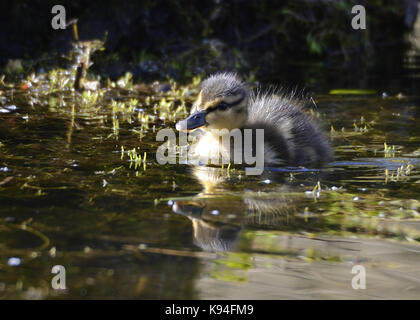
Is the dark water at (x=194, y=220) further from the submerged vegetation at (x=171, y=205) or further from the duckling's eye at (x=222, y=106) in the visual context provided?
the duckling's eye at (x=222, y=106)

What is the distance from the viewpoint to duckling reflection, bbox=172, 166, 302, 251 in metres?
3.35

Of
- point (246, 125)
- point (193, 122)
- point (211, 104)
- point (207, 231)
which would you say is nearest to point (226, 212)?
point (207, 231)

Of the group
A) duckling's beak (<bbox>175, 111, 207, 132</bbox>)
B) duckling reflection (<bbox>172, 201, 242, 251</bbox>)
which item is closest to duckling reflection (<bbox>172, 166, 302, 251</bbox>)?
duckling reflection (<bbox>172, 201, 242, 251</bbox>)

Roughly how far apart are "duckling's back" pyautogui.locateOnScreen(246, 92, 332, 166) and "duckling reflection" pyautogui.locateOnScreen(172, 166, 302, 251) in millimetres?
743

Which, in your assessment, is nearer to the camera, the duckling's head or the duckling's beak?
the duckling's beak

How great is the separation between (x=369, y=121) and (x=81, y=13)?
4.24m

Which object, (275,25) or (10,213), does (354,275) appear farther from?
(275,25)

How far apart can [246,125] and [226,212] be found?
5.33 ft

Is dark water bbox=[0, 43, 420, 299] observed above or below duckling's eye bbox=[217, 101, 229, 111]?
below

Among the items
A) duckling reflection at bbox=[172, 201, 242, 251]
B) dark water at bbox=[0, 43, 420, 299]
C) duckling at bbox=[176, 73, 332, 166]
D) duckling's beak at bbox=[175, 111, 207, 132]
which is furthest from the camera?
duckling at bbox=[176, 73, 332, 166]

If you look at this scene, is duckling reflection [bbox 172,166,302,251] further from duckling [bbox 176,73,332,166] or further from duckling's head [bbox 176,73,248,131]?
duckling's head [bbox 176,73,248,131]

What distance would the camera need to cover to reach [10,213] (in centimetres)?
359

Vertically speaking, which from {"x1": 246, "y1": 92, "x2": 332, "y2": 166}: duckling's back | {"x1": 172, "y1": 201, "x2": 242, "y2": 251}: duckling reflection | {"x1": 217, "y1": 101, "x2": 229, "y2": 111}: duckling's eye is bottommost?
{"x1": 172, "y1": 201, "x2": 242, "y2": 251}: duckling reflection
